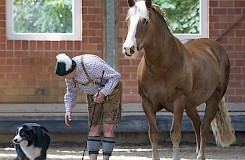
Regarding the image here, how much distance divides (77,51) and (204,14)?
2071 mm

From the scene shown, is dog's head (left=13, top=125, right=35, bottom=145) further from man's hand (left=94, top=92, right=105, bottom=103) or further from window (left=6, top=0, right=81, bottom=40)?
window (left=6, top=0, right=81, bottom=40)

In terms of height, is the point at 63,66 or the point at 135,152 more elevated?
the point at 63,66

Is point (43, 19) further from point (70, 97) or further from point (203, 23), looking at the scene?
point (70, 97)

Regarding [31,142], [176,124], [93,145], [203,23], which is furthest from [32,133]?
[203,23]

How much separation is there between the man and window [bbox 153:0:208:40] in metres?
3.70

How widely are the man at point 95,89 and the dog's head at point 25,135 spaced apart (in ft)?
1.39

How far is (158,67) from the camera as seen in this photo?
32.7 ft

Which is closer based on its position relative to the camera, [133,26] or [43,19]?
[133,26]

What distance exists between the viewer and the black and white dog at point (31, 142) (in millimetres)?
9797

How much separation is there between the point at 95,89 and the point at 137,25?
36.0 inches

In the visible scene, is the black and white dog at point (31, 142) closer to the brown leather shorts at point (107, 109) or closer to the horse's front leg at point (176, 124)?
the brown leather shorts at point (107, 109)

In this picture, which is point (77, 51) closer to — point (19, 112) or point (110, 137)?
point (19, 112)

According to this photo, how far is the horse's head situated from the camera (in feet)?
30.8

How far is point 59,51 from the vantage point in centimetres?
1330
